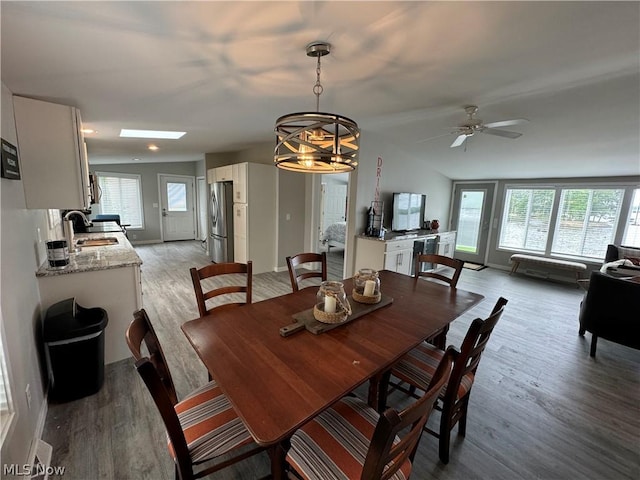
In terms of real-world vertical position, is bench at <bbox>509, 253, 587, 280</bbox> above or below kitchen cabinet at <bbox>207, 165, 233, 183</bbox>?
below

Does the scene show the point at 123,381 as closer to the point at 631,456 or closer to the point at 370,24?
the point at 370,24

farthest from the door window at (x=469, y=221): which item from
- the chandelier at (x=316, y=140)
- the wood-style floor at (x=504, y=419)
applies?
the chandelier at (x=316, y=140)

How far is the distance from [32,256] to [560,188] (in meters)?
7.94

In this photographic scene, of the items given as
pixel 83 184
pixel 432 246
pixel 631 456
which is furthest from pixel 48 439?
pixel 432 246

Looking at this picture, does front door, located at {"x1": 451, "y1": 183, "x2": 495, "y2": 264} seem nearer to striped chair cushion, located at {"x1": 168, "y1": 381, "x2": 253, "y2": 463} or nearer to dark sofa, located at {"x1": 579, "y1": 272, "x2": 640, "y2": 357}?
dark sofa, located at {"x1": 579, "y1": 272, "x2": 640, "y2": 357}

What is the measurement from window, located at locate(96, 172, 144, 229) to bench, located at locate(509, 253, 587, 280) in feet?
31.0

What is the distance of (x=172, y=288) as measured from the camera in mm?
4340

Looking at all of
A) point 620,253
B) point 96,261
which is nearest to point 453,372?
point 96,261

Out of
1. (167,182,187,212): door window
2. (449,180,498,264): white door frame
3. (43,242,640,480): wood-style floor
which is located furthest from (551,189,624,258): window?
(167,182,187,212): door window

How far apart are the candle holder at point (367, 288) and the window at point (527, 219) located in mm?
5716

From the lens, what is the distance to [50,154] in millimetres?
2037

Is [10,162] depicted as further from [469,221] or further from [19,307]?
[469,221]

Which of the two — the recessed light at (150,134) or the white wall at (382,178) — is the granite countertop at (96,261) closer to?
the recessed light at (150,134)

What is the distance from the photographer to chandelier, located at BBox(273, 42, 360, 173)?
1.37 m
